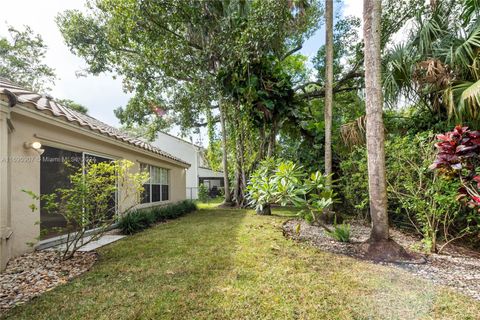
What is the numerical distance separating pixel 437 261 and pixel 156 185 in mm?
10793

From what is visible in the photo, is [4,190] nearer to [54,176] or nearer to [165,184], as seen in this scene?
[54,176]

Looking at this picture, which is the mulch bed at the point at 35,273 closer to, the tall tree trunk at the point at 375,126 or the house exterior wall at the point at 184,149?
the tall tree trunk at the point at 375,126

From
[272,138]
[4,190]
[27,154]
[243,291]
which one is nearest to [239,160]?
[272,138]

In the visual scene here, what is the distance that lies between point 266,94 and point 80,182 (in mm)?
7106

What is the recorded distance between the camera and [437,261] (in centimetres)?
455

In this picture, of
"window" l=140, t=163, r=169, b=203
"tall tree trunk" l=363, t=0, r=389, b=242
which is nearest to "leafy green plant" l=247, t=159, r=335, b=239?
"tall tree trunk" l=363, t=0, r=389, b=242

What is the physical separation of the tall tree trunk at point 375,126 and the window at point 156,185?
8564 millimetres

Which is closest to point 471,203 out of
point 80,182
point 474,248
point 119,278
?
point 474,248

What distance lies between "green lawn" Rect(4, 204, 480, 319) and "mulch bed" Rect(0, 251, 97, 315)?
253 mm

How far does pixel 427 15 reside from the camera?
21.3 ft

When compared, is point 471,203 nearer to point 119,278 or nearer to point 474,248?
point 474,248

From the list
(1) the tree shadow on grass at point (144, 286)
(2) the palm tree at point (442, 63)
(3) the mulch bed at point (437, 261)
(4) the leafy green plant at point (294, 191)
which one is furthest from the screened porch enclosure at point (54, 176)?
(2) the palm tree at point (442, 63)

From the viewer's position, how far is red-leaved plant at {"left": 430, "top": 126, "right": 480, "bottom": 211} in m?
4.08

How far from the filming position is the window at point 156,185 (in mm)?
10812
